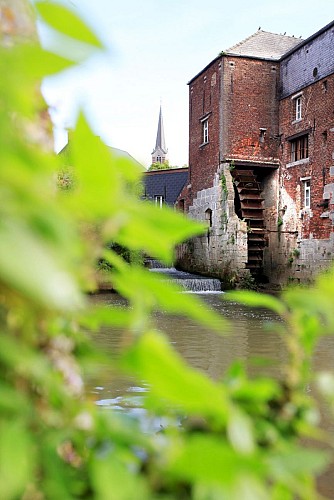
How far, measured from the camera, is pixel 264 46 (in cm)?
2169

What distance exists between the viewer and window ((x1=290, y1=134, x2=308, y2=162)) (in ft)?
64.6

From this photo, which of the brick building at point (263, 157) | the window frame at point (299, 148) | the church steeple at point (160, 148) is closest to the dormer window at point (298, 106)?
the brick building at point (263, 157)

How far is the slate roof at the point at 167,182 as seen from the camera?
38344mm

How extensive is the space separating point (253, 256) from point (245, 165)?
11.5 feet

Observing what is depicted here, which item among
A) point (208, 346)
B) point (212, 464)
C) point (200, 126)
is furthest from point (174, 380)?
point (200, 126)

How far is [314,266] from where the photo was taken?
18.2 metres

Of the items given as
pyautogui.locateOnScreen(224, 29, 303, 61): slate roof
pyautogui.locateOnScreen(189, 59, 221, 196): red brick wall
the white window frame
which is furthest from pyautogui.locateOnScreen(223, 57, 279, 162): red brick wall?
the white window frame

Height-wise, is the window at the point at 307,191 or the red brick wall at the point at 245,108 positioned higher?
the red brick wall at the point at 245,108

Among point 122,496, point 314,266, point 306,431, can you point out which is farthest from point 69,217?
point 314,266

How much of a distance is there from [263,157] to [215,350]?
47.3ft

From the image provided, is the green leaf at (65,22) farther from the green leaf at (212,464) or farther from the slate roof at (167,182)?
the slate roof at (167,182)

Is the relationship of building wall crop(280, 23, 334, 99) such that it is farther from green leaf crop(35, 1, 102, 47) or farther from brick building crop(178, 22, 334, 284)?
green leaf crop(35, 1, 102, 47)

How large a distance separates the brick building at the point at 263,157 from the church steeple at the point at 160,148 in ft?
165

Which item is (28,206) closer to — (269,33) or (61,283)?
(61,283)
